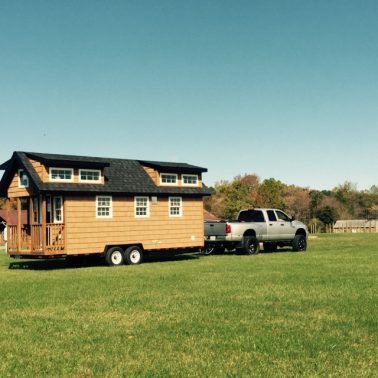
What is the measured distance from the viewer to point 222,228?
2845 cm

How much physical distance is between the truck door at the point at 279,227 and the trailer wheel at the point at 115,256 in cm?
861

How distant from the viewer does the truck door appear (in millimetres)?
29891

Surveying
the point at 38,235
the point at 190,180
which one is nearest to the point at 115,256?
the point at 38,235

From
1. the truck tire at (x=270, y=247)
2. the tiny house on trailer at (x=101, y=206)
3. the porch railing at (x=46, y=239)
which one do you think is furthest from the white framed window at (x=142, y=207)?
the truck tire at (x=270, y=247)

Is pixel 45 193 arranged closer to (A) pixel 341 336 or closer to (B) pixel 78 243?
(B) pixel 78 243

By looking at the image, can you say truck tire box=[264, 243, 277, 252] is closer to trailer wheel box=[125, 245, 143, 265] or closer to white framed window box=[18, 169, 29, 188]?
trailer wheel box=[125, 245, 143, 265]

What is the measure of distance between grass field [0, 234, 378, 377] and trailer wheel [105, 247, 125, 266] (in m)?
7.05

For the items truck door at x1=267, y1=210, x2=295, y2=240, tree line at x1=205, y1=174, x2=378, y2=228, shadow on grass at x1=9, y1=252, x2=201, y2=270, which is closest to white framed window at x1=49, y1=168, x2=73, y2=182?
shadow on grass at x1=9, y1=252, x2=201, y2=270

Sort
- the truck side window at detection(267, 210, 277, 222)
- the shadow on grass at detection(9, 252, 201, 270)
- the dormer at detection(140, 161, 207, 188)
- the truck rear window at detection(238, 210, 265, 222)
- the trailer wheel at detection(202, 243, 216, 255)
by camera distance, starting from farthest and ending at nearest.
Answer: the truck side window at detection(267, 210, 277, 222)
the truck rear window at detection(238, 210, 265, 222)
the trailer wheel at detection(202, 243, 216, 255)
the dormer at detection(140, 161, 207, 188)
the shadow on grass at detection(9, 252, 201, 270)

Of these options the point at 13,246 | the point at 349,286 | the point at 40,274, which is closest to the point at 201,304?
the point at 349,286

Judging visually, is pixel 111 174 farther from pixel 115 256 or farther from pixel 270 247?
pixel 270 247

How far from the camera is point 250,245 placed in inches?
A: 1134

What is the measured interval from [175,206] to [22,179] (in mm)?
7206

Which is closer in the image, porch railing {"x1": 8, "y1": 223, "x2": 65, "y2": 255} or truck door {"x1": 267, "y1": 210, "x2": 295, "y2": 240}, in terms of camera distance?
porch railing {"x1": 8, "y1": 223, "x2": 65, "y2": 255}
